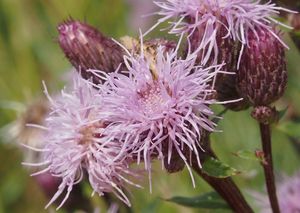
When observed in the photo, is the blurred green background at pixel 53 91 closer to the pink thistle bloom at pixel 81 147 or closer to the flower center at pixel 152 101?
the pink thistle bloom at pixel 81 147

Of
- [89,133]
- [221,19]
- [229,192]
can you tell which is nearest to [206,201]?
[229,192]

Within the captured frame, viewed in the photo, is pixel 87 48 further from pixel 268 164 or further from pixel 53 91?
pixel 53 91

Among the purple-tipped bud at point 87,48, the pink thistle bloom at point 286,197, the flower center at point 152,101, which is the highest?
the purple-tipped bud at point 87,48

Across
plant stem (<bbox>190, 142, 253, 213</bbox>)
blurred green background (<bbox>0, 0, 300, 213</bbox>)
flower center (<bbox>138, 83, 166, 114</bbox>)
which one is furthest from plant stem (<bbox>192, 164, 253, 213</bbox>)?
blurred green background (<bbox>0, 0, 300, 213</bbox>)

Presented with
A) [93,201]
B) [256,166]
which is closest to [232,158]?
[256,166]

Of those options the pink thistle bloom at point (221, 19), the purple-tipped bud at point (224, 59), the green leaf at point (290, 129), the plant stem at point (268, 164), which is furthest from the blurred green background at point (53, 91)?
the pink thistle bloom at point (221, 19)

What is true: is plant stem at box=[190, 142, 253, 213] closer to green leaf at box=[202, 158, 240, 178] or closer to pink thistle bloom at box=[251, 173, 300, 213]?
green leaf at box=[202, 158, 240, 178]
